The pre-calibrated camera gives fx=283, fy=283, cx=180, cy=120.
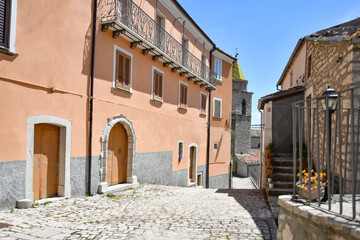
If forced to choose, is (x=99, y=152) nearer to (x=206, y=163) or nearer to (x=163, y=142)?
(x=163, y=142)

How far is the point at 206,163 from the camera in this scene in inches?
765

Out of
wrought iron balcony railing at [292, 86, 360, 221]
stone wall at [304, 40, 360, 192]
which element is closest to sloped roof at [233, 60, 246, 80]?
stone wall at [304, 40, 360, 192]

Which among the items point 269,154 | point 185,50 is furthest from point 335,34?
point 185,50

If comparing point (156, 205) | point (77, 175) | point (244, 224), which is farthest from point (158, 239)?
point (77, 175)

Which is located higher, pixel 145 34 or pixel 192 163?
pixel 145 34

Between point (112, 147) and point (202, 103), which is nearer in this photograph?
point (112, 147)

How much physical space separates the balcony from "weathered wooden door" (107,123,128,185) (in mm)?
3374

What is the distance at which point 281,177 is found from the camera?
374 inches

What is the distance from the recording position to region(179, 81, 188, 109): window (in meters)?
15.6

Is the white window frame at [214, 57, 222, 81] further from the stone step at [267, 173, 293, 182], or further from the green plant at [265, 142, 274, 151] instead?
the stone step at [267, 173, 293, 182]

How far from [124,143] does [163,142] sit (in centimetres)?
300

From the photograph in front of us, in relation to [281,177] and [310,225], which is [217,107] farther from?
[310,225]

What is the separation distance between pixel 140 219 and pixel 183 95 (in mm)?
10431

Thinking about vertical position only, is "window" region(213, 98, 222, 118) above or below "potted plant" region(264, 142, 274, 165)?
above
